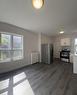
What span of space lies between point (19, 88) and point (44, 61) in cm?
436

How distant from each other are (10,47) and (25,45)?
4.03 ft

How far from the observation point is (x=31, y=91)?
2.50m

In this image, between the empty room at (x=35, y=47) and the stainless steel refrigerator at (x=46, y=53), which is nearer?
the empty room at (x=35, y=47)

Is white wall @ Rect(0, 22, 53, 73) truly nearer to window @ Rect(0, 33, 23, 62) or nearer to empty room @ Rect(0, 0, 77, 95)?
empty room @ Rect(0, 0, 77, 95)

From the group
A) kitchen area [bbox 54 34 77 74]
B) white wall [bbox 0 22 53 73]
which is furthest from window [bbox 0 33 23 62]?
kitchen area [bbox 54 34 77 74]

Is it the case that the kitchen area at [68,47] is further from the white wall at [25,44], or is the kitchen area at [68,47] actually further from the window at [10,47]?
the window at [10,47]

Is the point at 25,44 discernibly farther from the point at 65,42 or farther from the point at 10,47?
the point at 65,42

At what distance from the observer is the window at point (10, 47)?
421cm

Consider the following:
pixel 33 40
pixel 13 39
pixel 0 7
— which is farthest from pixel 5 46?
pixel 33 40

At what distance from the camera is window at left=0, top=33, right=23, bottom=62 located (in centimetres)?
421

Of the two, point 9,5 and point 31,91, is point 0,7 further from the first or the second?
point 31,91

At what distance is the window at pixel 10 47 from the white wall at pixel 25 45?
276 millimetres

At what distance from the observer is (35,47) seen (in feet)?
22.5

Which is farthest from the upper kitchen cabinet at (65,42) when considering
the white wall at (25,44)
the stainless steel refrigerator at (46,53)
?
the white wall at (25,44)
